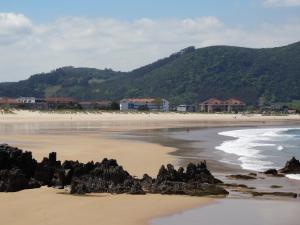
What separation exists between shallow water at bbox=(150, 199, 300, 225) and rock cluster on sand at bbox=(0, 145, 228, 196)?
166 cm

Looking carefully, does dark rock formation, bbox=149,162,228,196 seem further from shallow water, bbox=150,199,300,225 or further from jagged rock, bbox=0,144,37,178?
jagged rock, bbox=0,144,37,178

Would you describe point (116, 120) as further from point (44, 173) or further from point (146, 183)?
point (146, 183)

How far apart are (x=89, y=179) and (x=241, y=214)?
4.48m

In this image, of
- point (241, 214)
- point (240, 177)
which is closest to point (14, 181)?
point (241, 214)

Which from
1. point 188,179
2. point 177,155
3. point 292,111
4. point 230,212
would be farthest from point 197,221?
point 292,111

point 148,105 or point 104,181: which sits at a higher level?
point 148,105

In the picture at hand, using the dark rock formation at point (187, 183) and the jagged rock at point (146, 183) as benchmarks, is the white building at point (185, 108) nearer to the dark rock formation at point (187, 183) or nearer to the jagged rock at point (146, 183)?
the dark rock formation at point (187, 183)

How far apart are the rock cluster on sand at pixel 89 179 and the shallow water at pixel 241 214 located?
166 centimetres

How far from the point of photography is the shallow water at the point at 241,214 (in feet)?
39.1

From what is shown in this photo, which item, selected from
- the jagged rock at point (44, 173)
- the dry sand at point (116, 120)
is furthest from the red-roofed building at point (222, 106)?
the jagged rock at point (44, 173)

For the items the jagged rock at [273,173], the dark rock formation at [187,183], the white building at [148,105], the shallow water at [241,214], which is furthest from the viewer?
the white building at [148,105]

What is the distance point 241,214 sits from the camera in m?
12.7

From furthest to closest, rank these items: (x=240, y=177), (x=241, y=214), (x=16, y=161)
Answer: (x=240, y=177)
(x=16, y=161)
(x=241, y=214)

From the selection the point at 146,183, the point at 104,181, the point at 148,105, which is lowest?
the point at 146,183
